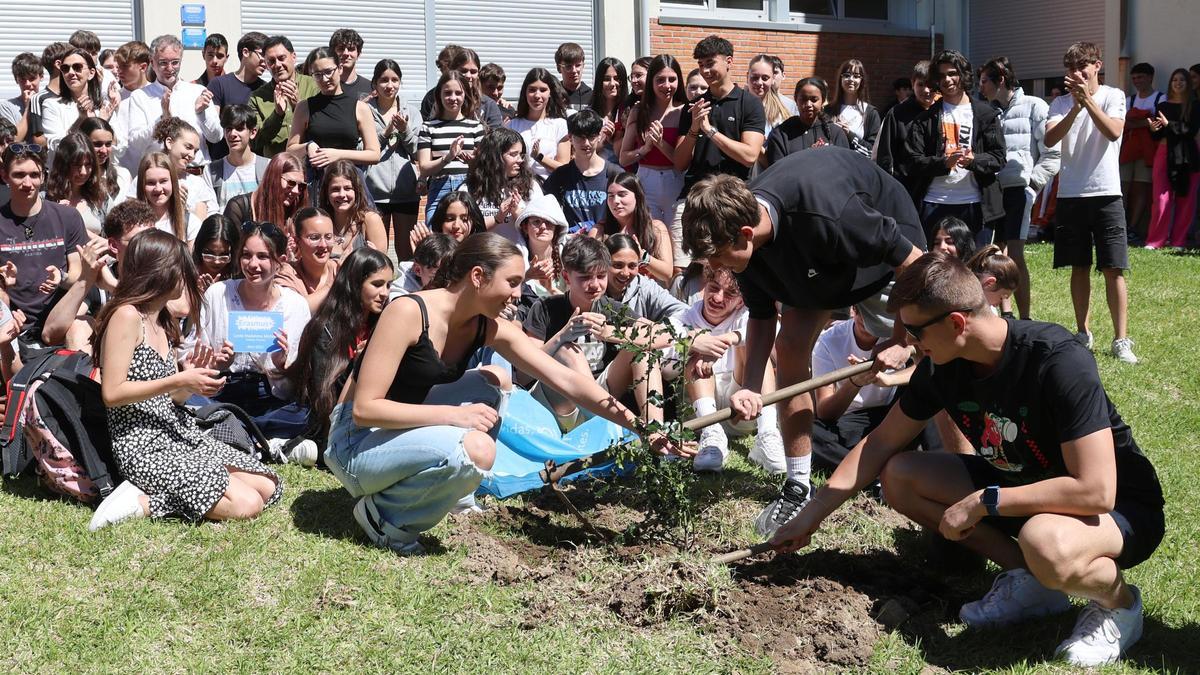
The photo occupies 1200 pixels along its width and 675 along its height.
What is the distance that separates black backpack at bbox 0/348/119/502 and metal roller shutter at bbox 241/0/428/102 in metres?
8.46

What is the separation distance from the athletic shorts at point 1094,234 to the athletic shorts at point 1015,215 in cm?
41

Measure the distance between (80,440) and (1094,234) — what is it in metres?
7.08

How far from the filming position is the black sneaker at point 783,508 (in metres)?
5.36

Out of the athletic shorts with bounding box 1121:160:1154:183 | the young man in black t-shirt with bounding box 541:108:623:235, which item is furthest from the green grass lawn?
the athletic shorts with bounding box 1121:160:1154:183

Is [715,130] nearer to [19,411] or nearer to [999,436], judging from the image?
[999,436]

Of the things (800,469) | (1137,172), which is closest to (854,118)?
(1137,172)

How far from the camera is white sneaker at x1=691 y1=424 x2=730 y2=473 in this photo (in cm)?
636

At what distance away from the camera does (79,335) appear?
263 inches

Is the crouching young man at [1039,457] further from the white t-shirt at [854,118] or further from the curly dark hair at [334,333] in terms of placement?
the white t-shirt at [854,118]

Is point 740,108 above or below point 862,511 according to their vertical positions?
above

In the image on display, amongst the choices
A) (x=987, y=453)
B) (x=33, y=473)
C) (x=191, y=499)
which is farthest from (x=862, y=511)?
(x=33, y=473)

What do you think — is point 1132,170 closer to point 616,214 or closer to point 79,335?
point 616,214

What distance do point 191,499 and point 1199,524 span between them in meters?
4.45

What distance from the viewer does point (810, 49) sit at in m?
17.7
